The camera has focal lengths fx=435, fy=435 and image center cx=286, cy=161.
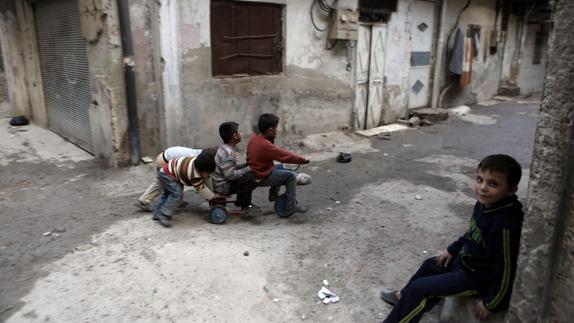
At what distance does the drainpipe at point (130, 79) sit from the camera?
5926 mm

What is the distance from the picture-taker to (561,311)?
83.2 inches

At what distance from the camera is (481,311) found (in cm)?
241

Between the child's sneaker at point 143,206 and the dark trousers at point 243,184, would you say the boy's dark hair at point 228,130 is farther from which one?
the child's sneaker at point 143,206

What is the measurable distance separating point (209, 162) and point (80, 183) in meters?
2.68

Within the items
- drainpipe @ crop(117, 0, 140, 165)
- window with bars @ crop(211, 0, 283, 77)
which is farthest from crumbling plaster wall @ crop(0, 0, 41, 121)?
window with bars @ crop(211, 0, 283, 77)

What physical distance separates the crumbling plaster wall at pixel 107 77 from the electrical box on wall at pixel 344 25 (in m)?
4.07

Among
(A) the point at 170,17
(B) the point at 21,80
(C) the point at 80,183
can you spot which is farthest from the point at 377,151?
(B) the point at 21,80

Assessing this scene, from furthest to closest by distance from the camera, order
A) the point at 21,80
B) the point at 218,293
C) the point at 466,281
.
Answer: the point at 21,80 → the point at 218,293 → the point at 466,281

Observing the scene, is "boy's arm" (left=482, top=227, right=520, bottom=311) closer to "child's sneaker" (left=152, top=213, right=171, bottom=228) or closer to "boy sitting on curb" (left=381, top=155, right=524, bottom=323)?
"boy sitting on curb" (left=381, top=155, right=524, bottom=323)

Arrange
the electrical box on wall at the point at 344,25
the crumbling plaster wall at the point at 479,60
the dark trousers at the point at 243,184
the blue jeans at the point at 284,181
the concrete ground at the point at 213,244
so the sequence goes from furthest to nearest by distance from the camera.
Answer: the crumbling plaster wall at the point at 479,60
the electrical box on wall at the point at 344,25
the blue jeans at the point at 284,181
the dark trousers at the point at 243,184
the concrete ground at the point at 213,244

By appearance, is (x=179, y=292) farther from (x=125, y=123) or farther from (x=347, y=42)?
(x=347, y=42)

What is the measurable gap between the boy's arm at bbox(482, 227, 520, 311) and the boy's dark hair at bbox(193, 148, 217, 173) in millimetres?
2650

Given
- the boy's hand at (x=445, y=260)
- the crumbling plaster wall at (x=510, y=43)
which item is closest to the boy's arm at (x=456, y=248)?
the boy's hand at (x=445, y=260)

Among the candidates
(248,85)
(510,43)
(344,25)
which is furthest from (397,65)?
(510,43)
